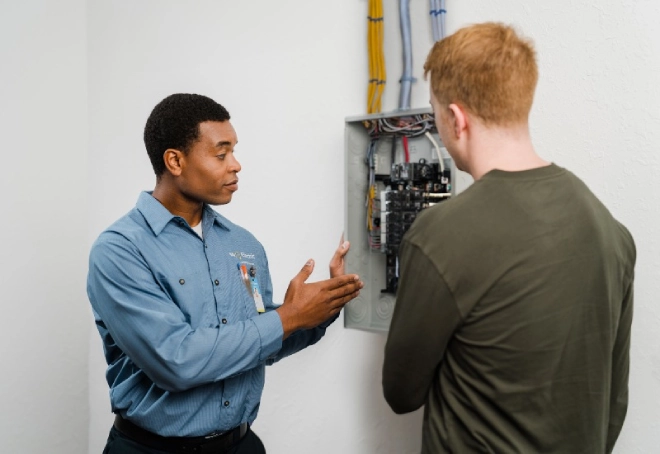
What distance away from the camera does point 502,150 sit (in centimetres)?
95

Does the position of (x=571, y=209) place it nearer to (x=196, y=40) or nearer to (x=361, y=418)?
(x=361, y=418)

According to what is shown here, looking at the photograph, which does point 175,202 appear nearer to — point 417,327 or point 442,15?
point 417,327

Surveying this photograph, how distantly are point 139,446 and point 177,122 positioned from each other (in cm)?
73

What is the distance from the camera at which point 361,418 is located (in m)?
1.93

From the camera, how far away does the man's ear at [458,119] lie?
0.97 meters

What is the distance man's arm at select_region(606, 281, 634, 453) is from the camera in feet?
3.47

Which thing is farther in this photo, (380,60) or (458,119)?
(380,60)

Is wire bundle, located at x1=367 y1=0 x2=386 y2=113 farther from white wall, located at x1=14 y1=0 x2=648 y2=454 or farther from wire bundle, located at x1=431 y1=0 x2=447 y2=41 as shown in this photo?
wire bundle, located at x1=431 y1=0 x2=447 y2=41

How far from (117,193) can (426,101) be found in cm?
135

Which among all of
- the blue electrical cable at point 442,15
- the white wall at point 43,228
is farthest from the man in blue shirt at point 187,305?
the white wall at point 43,228

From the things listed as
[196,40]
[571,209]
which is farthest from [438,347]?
[196,40]

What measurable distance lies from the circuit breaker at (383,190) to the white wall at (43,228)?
1.25 meters

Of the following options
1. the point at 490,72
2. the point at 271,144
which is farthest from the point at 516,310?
the point at 271,144

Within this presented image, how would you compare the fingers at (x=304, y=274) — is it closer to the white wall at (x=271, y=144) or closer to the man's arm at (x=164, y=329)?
the man's arm at (x=164, y=329)
